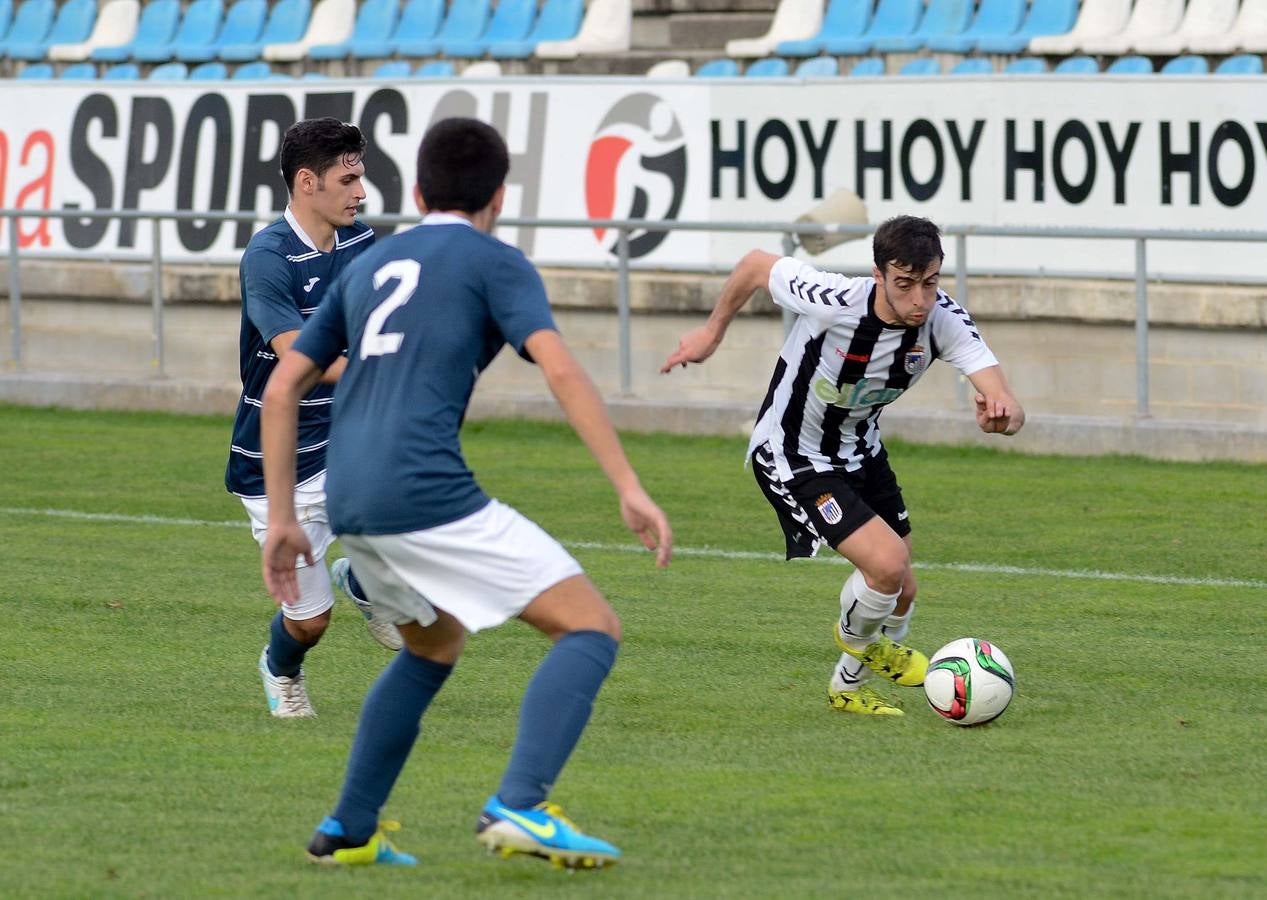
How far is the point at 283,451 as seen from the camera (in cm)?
502

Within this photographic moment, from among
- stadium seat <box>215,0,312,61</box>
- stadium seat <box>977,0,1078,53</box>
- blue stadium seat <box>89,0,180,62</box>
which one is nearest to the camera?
stadium seat <box>977,0,1078,53</box>

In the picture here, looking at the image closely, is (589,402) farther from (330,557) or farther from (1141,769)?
(330,557)

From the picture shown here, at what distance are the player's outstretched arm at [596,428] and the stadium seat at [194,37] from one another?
18.0 metres

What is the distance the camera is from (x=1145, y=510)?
1210cm

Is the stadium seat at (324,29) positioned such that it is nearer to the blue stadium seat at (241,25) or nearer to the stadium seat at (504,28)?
the blue stadium seat at (241,25)

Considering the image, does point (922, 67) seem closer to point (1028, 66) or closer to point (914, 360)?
point (1028, 66)

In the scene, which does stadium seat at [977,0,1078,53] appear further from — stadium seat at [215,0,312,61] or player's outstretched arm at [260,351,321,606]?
player's outstretched arm at [260,351,321,606]

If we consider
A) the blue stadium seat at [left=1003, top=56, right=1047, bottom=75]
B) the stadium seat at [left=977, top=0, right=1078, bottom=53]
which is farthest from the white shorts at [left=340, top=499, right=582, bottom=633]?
the stadium seat at [left=977, top=0, right=1078, bottom=53]

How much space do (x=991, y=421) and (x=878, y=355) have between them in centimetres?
57

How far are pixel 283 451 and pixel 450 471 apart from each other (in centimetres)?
39

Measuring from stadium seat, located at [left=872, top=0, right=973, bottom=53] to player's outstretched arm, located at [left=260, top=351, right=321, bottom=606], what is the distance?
13.9 m

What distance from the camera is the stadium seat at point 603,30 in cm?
2081

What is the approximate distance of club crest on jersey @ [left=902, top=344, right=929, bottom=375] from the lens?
7.24 metres

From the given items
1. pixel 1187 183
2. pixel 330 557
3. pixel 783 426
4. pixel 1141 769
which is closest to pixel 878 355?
pixel 783 426
